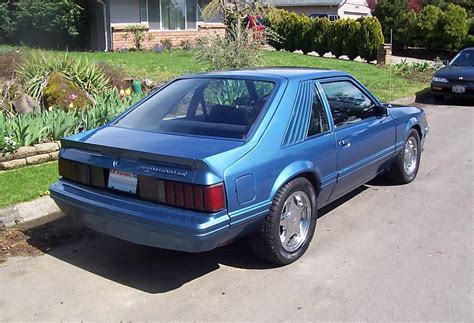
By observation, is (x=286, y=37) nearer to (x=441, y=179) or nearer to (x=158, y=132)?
(x=441, y=179)

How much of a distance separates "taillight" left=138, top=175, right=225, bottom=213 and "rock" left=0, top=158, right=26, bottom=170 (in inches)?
125

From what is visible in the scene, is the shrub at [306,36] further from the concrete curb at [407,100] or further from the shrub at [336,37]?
the concrete curb at [407,100]

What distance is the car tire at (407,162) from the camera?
238 inches

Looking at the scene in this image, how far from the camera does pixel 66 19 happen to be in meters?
21.5

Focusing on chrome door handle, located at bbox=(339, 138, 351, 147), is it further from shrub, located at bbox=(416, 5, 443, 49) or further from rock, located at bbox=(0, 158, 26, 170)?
shrub, located at bbox=(416, 5, 443, 49)

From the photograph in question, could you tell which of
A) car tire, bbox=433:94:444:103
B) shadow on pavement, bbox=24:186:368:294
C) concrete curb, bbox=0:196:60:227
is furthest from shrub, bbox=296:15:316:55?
shadow on pavement, bbox=24:186:368:294

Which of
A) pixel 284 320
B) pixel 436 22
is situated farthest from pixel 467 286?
pixel 436 22

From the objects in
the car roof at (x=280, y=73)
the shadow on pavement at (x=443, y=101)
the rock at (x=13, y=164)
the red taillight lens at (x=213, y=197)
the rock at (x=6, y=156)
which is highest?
the car roof at (x=280, y=73)

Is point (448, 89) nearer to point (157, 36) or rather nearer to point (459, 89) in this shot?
point (459, 89)

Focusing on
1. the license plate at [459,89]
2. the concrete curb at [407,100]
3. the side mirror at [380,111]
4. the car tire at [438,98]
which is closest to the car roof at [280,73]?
the side mirror at [380,111]

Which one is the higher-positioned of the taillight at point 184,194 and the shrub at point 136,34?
the shrub at point 136,34

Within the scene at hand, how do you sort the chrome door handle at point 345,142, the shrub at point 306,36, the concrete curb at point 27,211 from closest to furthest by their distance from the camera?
the chrome door handle at point 345,142, the concrete curb at point 27,211, the shrub at point 306,36

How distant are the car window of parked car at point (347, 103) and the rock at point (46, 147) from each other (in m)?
3.62

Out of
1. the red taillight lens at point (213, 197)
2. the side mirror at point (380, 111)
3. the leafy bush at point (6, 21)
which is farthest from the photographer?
the leafy bush at point (6, 21)
